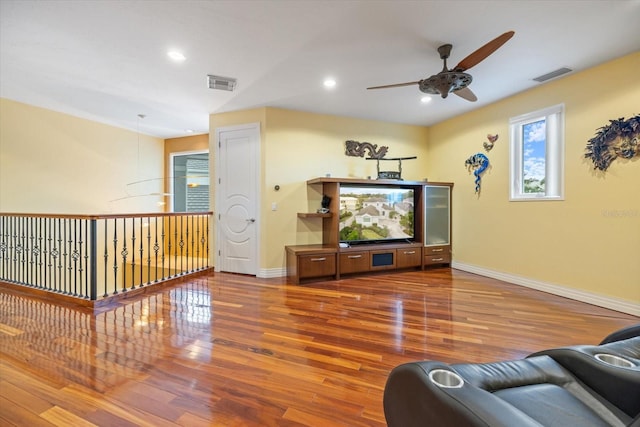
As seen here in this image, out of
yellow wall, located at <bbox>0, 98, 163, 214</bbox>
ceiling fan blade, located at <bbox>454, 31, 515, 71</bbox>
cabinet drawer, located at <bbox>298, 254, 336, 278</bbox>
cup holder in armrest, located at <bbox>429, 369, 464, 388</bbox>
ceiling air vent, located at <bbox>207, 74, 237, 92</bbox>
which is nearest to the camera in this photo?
cup holder in armrest, located at <bbox>429, 369, 464, 388</bbox>

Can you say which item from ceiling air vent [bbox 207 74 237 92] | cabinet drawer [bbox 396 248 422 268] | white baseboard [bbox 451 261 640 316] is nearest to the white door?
ceiling air vent [bbox 207 74 237 92]

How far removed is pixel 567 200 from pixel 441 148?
2387 millimetres

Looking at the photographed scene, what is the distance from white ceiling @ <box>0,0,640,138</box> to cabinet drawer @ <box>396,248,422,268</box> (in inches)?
98.4

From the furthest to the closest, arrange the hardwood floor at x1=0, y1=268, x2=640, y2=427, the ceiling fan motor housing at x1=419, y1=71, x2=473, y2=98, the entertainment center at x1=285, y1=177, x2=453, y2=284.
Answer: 1. the entertainment center at x1=285, y1=177, x2=453, y2=284
2. the ceiling fan motor housing at x1=419, y1=71, x2=473, y2=98
3. the hardwood floor at x1=0, y1=268, x2=640, y2=427

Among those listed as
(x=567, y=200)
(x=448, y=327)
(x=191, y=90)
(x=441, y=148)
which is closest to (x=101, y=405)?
(x=448, y=327)

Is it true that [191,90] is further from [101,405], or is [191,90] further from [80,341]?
[101,405]

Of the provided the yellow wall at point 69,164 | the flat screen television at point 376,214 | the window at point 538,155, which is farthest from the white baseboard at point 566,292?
→ the yellow wall at point 69,164

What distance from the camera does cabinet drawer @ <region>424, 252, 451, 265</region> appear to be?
5098 mm

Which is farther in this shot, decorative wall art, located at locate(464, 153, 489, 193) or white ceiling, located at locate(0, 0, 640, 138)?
decorative wall art, located at locate(464, 153, 489, 193)

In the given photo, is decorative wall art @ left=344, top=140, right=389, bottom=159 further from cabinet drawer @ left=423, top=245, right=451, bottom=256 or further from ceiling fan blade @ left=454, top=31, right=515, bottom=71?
ceiling fan blade @ left=454, top=31, right=515, bottom=71

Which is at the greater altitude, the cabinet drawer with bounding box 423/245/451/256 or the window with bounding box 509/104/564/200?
the window with bounding box 509/104/564/200

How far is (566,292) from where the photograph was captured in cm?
360

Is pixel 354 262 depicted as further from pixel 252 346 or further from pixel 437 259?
pixel 252 346

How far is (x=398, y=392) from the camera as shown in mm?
1010
